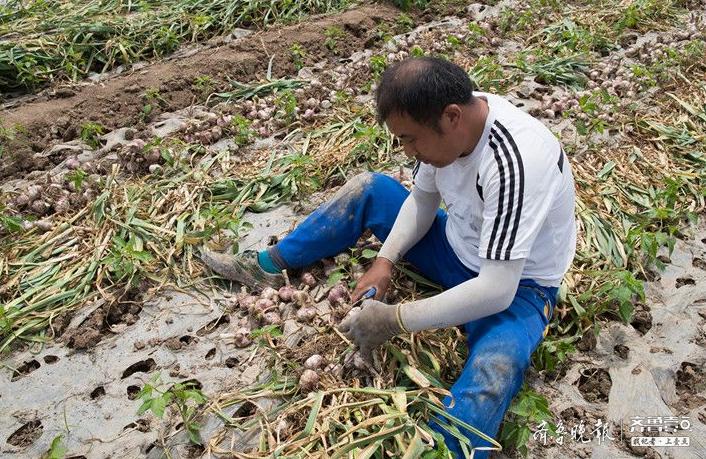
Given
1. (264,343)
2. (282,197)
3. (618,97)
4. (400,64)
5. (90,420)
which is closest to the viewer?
(400,64)

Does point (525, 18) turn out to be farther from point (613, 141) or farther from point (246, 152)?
point (246, 152)

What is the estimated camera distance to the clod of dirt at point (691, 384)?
1.99m

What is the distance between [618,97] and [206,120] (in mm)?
2495

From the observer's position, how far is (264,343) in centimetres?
215

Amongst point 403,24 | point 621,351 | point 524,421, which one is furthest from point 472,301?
point 403,24

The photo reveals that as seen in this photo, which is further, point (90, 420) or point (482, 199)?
point (90, 420)

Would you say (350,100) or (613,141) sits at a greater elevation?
(350,100)

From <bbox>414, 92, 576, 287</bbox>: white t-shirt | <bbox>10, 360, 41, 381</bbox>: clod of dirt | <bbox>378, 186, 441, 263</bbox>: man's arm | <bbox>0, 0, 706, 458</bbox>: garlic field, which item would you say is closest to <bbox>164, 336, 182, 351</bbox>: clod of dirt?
<bbox>0, 0, 706, 458</bbox>: garlic field

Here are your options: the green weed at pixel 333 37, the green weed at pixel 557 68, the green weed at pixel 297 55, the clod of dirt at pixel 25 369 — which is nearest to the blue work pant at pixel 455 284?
the clod of dirt at pixel 25 369

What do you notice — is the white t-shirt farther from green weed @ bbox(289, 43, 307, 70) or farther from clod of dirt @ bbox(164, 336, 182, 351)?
green weed @ bbox(289, 43, 307, 70)

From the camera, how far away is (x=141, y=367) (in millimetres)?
2201

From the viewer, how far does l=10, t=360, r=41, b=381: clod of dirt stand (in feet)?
7.18

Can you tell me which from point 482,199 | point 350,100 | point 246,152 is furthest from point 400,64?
point 350,100

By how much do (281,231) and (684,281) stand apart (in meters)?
1.70
